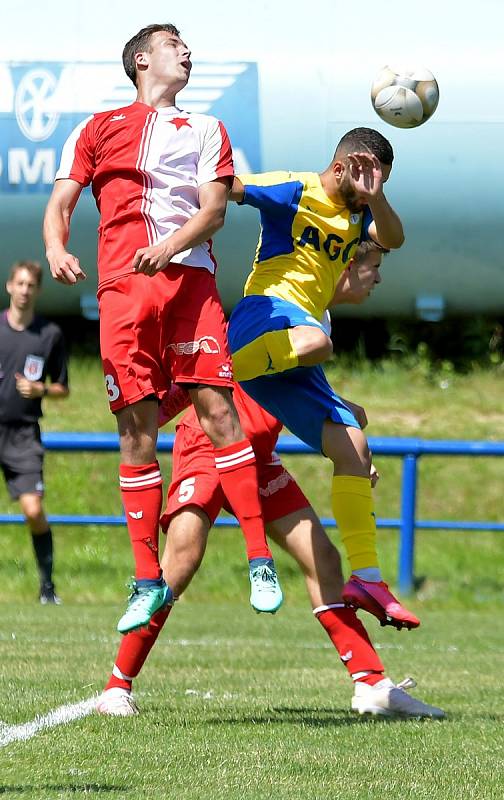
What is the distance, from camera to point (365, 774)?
12.7ft

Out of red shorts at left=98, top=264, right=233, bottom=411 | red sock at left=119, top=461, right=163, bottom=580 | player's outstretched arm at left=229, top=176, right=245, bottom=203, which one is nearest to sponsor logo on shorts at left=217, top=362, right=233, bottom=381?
red shorts at left=98, top=264, right=233, bottom=411

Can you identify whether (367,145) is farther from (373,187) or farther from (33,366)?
(33,366)

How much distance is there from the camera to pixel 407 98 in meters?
5.88

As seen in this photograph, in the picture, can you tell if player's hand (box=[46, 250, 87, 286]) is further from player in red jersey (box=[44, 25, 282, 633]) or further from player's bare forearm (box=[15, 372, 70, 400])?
player's bare forearm (box=[15, 372, 70, 400])

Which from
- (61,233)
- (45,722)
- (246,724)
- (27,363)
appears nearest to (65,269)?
(61,233)

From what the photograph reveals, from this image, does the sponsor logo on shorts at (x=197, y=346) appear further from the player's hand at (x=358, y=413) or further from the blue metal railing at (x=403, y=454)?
the blue metal railing at (x=403, y=454)

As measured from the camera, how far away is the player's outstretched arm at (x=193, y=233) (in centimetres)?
462

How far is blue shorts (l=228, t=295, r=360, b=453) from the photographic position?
16.9ft

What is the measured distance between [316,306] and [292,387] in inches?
16.0

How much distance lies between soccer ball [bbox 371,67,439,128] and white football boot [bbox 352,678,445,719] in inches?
92.6

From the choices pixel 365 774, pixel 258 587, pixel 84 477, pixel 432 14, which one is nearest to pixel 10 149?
pixel 84 477

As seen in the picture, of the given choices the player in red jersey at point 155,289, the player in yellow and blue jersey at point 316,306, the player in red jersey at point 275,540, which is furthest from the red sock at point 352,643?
the player in red jersey at point 155,289

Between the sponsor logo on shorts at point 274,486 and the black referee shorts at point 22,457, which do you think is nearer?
the sponsor logo on shorts at point 274,486

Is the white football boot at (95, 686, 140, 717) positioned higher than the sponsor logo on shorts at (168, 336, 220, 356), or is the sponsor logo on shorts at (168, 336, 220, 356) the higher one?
the sponsor logo on shorts at (168, 336, 220, 356)
